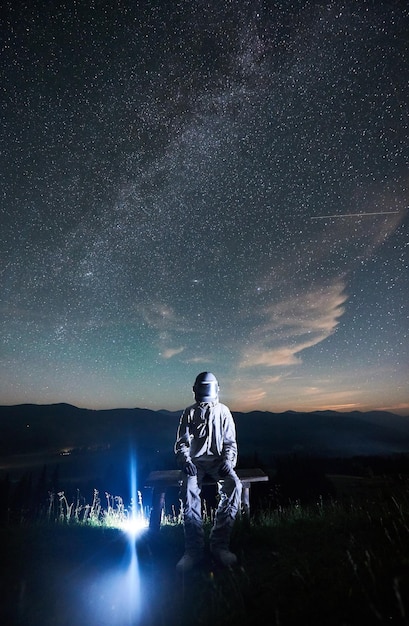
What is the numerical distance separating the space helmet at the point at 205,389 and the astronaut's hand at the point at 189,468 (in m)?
1.06

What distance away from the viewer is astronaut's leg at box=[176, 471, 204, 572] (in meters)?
4.70

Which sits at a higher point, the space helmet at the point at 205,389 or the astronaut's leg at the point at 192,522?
the space helmet at the point at 205,389

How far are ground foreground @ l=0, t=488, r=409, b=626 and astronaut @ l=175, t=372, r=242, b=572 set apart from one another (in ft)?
1.14

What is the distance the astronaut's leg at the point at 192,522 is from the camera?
15.4 feet

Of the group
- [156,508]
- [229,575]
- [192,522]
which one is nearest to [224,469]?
[192,522]

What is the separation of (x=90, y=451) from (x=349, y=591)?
206m

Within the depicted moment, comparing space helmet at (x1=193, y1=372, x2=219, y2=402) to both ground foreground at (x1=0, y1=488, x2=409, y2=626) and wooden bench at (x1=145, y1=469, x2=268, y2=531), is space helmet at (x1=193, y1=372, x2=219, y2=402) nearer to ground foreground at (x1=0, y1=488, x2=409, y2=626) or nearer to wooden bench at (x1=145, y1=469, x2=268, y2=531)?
wooden bench at (x1=145, y1=469, x2=268, y2=531)

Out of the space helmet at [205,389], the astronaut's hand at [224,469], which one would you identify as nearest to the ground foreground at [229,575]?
the astronaut's hand at [224,469]

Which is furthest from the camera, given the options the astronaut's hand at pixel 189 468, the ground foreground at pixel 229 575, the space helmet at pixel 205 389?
the space helmet at pixel 205 389

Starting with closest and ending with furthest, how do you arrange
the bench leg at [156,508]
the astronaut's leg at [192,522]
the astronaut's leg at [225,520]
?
the astronaut's leg at [225,520] → the astronaut's leg at [192,522] → the bench leg at [156,508]

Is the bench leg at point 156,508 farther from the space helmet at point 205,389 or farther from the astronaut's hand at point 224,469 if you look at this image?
the space helmet at point 205,389

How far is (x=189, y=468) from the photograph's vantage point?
513cm

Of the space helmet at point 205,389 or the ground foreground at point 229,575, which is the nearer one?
the ground foreground at point 229,575

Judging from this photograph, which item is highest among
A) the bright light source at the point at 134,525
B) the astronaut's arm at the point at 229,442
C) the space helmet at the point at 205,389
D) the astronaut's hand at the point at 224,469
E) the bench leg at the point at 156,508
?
the space helmet at the point at 205,389
